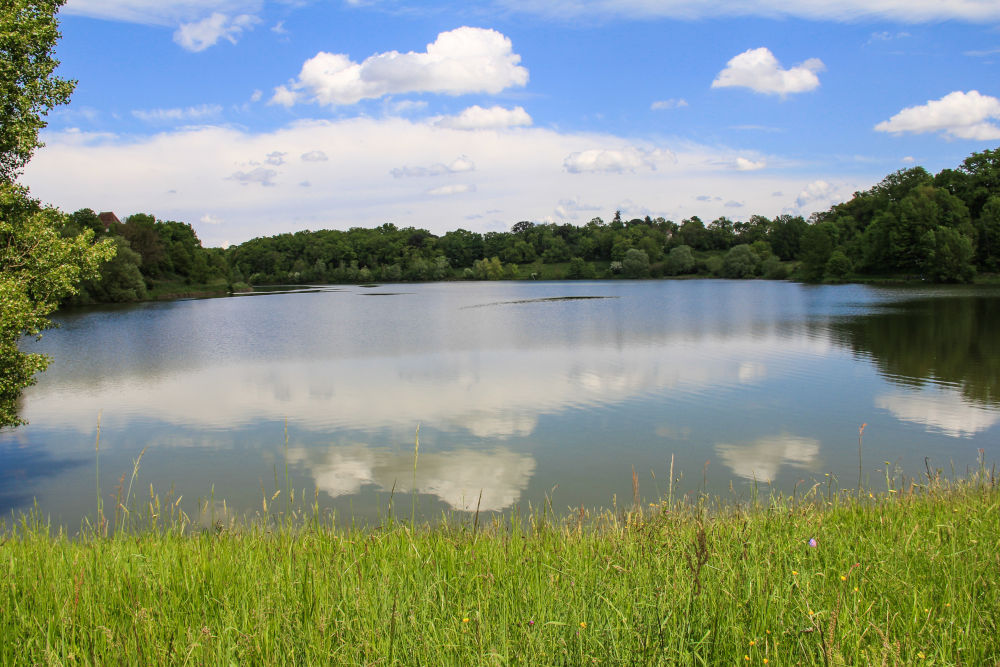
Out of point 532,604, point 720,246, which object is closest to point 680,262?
point 720,246

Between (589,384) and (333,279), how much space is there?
462ft

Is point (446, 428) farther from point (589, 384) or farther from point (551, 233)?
point (551, 233)

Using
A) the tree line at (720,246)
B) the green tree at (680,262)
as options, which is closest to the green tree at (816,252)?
the tree line at (720,246)

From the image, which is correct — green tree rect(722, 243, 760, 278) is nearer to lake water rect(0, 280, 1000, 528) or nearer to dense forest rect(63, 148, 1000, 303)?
dense forest rect(63, 148, 1000, 303)

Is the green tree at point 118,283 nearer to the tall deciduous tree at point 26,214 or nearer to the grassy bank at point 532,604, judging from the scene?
the tall deciduous tree at point 26,214

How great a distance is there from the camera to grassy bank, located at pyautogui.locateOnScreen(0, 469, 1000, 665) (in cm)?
276

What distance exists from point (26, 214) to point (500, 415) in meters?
9.48

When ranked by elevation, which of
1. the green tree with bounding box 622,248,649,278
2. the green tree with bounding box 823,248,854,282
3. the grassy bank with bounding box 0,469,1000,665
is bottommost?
the grassy bank with bounding box 0,469,1000,665

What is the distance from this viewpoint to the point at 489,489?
9.28 meters

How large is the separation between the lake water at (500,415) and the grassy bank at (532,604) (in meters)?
4.28

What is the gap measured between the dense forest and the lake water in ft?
105

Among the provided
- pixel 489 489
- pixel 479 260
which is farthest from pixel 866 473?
pixel 479 260

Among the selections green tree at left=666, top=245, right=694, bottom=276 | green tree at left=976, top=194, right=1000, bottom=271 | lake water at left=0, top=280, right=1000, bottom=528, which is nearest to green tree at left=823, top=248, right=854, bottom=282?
green tree at left=976, top=194, right=1000, bottom=271

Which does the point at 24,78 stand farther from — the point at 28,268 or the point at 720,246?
the point at 720,246
